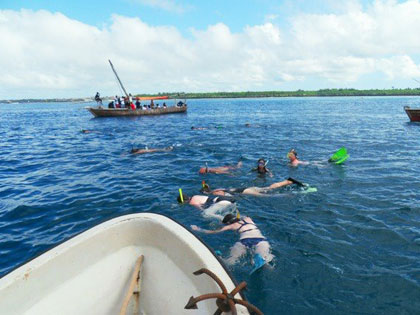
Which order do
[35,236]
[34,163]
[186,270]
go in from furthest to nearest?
1. [34,163]
2. [35,236]
3. [186,270]

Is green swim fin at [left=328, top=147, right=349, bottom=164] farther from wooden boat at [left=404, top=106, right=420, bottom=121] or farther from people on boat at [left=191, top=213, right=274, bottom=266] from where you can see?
wooden boat at [left=404, top=106, right=420, bottom=121]

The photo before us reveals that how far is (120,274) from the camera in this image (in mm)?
3855

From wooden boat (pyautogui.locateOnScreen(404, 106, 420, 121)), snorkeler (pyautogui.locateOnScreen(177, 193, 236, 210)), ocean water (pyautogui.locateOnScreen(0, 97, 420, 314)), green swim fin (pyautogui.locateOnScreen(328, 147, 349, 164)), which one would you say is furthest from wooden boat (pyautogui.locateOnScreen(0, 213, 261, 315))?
wooden boat (pyautogui.locateOnScreen(404, 106, 420, 121))

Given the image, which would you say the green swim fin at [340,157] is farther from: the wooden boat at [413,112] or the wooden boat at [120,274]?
the wooden boat at [413,112]

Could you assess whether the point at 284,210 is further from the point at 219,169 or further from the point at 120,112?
the point at 120,112

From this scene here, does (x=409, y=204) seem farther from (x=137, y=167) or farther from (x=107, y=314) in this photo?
(x=137, y=167)

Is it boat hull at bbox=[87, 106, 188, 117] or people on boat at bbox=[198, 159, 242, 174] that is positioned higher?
boat hull at bbox=[87, 106, 188, 117]

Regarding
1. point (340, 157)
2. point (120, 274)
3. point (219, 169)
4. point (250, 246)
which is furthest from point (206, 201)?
point (340, 157)

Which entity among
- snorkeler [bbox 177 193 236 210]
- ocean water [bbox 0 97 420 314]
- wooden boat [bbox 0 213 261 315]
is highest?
wooden boat [bbox 0 213 261 315]

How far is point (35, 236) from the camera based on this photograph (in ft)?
22.5

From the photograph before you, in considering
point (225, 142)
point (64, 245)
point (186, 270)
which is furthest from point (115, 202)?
point (225, 142)

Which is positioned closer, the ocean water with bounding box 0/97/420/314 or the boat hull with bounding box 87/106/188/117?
the ocean water with bounding box 0/97/420/314

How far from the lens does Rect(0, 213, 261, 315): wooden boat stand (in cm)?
302

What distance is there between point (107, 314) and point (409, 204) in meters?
8.64
